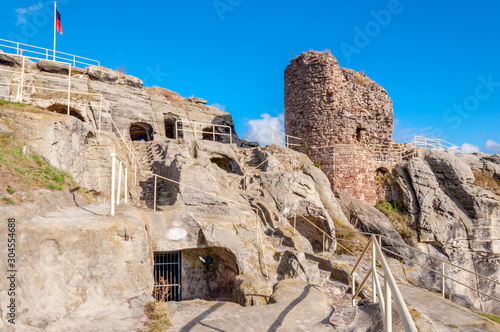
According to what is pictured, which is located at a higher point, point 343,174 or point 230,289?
point 343,174

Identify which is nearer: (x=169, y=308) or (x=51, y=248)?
(x=51, y=248)

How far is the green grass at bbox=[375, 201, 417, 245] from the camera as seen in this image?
674 inches

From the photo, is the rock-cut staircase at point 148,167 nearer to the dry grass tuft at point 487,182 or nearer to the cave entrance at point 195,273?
the cave entrance at point 195,273

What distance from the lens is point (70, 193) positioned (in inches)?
301

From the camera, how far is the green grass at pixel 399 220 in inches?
674

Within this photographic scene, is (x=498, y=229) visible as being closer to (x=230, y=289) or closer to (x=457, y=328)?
(x=457, y=328)

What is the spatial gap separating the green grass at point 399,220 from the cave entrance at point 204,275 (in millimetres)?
11774

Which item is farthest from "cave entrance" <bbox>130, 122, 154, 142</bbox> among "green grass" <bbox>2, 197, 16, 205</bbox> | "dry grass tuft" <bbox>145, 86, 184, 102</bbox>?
"green grass" <bbox>2, 197, 16, 205</bbox>

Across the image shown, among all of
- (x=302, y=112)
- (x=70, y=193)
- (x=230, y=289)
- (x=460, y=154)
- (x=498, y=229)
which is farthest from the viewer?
(x=460, y=154)

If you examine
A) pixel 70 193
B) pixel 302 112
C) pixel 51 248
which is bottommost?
pixel 51 248

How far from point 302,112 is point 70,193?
15488mm

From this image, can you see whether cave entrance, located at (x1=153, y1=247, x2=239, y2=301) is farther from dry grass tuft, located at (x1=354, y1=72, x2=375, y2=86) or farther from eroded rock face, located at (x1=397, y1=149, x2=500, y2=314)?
dry grass tuft, located at (x1=354, y1=72, x2=375, y2=86)

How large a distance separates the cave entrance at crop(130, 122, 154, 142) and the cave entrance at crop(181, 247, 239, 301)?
525 inches

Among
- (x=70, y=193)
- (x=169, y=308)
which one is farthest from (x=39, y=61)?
(x=169, y=308)
